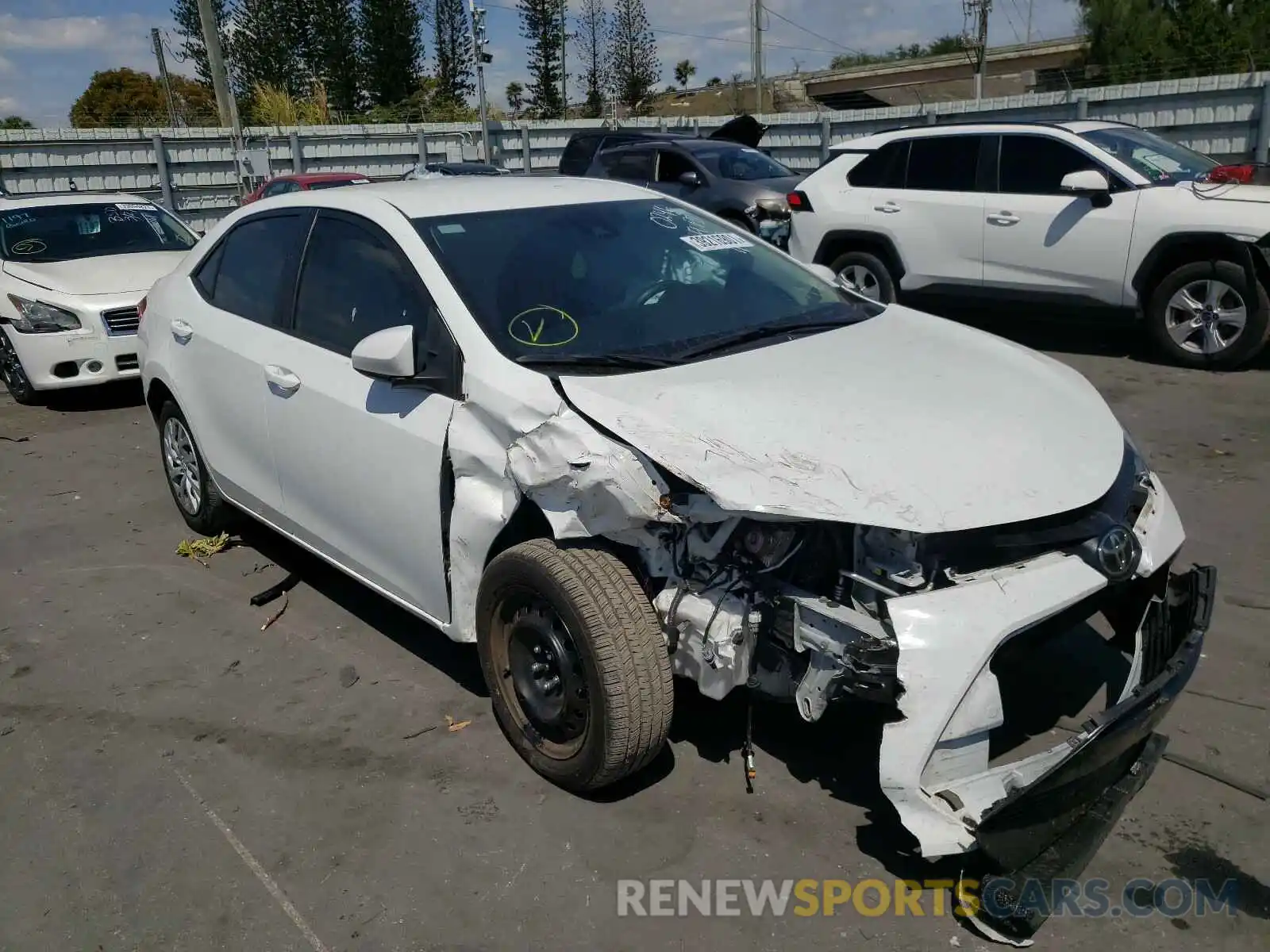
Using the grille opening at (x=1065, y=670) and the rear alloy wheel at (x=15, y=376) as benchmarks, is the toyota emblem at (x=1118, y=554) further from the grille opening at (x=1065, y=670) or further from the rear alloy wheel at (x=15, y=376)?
the rear alloy wheel at (x=15, y=376)

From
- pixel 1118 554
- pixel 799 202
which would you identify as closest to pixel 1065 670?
pixel 1118 554

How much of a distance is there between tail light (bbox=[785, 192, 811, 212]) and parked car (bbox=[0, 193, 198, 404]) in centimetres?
536

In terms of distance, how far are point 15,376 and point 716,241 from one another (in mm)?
6795

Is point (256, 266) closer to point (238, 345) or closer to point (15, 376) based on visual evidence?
point (238, 345)

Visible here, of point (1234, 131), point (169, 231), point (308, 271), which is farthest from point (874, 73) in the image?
point (308, 271)

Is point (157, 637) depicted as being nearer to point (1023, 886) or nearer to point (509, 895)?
point (509, 895)

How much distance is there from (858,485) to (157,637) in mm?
3202

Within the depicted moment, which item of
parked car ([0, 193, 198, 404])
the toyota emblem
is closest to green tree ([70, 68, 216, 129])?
parked car ([0, 193, 198, 404])

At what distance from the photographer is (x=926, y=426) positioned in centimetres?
288

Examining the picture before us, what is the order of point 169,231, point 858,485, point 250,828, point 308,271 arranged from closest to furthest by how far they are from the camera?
point 858,485 < point 250,828 < point 308,271 < point 169,231

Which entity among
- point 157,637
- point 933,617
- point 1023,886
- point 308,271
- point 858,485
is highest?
point 308,271

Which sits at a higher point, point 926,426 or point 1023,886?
point 926,426

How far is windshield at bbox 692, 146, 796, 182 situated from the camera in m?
12.6

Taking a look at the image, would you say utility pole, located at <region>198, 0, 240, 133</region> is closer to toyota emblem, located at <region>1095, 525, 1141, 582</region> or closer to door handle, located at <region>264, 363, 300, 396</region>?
door handle, located at <region>264, 363, 300, 396</region>
